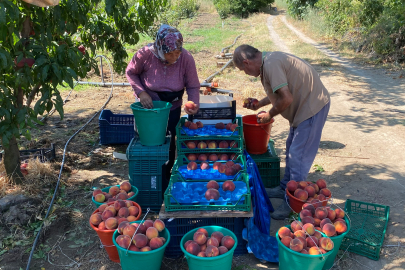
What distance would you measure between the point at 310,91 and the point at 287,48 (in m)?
13.5

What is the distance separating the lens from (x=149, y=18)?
15.9ft

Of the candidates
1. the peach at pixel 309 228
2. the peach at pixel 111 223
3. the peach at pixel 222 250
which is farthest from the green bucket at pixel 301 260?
the peach at pixel 111 223

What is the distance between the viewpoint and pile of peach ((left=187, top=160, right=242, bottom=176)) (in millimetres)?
3362

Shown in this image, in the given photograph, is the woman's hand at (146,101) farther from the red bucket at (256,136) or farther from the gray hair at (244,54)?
the red bucket at (256,136)

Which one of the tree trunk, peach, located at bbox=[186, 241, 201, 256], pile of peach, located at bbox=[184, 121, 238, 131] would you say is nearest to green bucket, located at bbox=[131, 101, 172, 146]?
pile of peach, located at bbox=[184, 121, 238, 131]

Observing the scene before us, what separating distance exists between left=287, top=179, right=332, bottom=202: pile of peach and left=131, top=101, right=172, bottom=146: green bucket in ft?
4.95

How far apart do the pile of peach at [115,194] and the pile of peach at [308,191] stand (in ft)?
5.51

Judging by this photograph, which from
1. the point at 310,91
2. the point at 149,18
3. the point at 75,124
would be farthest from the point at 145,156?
the point at 75,124

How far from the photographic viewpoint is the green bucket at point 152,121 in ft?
11.4

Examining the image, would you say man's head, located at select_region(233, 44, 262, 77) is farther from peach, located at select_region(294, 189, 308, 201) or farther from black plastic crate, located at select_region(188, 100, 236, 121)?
peach, located at select_region(294, 189, 308, 201)

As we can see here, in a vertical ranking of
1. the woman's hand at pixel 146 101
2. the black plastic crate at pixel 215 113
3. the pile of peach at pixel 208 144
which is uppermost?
the woman's hand at pixel 146 101

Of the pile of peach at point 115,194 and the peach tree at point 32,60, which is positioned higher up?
the peach tree at point 32,60

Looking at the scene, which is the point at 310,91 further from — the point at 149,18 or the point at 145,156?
the point at 149,18

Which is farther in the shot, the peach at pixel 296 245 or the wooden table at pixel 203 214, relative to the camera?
the wooden table at pixel 203 214
